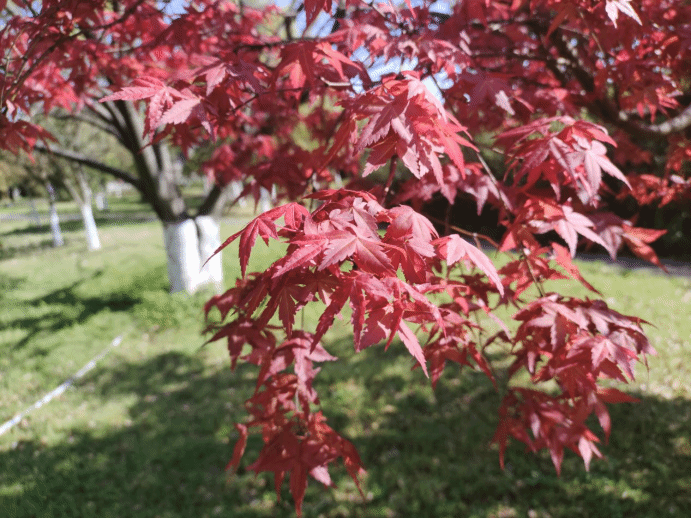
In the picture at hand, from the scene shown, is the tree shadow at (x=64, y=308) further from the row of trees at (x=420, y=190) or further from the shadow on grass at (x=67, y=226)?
the shadow on grass at (x=67, y=226)

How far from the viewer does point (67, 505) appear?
305cm

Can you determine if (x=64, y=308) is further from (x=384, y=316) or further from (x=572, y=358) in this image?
(x=572, y=358)

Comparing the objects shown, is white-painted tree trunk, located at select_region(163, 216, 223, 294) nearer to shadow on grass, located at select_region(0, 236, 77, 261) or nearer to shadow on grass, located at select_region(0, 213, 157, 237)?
shadow on grass, located at select_region(0, 236, 77, 261)

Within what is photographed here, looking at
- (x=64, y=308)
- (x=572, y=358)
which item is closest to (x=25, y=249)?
(x=64, y=308)

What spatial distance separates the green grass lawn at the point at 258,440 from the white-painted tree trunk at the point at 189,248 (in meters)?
0.45

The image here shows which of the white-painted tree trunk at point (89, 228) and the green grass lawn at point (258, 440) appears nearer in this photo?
the green grass lawn at point (258, 440)

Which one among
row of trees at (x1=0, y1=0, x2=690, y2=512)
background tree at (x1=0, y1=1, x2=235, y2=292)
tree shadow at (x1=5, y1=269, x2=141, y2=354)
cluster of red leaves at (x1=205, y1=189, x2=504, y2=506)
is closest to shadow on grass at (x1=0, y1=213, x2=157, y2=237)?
tree shadow at (x1=5, y1=269, x2=141, y2=354)

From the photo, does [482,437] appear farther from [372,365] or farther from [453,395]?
[372,365]

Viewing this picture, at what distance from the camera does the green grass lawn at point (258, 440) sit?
3.01 meters

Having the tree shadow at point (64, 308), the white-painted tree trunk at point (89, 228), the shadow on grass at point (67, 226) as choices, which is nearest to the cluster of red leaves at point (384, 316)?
the tree shadow at point (64, 308)

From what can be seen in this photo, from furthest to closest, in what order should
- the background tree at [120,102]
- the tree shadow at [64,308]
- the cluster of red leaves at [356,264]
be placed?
1. the tree shadow at [64,308]
2. the background tree at [120,102]
3. the cluster of red leaves at [356,264]

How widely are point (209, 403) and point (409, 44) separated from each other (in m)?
3.72

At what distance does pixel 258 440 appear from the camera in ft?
12.3

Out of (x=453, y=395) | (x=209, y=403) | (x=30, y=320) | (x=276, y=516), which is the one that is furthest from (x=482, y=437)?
(x=30, y=320)
